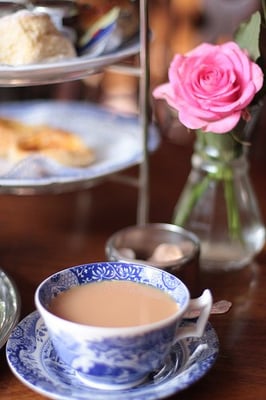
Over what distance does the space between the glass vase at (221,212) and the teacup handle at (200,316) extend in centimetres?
20

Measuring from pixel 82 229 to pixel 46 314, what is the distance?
32cm

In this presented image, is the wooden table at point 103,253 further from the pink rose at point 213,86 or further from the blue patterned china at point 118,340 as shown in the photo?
the pink rose at point 213,86

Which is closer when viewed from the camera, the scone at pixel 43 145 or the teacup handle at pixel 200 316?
the teacup handle at pixel 200 316

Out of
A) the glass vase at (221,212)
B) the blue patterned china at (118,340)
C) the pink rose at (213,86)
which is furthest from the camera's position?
the glass vase at (221,212)

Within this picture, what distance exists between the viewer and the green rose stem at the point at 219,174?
0.69 metres

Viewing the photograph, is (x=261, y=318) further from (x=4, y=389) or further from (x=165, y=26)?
(x=165, y=26)

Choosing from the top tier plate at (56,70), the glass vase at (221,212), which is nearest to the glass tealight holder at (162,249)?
the glass vase at (221,212)

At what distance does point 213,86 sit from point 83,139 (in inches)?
10.4

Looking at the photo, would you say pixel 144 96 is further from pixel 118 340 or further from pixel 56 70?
pixel 118 340

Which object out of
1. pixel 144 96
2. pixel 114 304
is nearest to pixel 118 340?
pixel 114 304

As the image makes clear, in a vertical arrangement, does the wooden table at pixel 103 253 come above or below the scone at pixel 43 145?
below

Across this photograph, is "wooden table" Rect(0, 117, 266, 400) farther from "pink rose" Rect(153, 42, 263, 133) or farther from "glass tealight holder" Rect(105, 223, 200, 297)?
"pink rose" Rect(153, 42, 263, 133)

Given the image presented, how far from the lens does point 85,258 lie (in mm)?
730

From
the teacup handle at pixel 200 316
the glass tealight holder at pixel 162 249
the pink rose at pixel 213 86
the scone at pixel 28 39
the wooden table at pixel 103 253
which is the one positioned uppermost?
the scone at pixel 28 39
